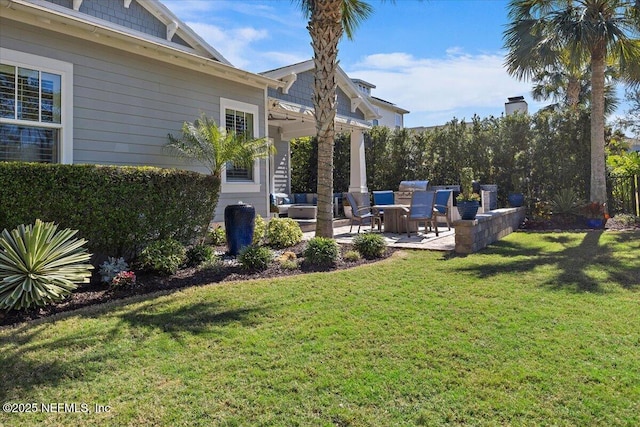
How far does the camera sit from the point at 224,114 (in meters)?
9.59

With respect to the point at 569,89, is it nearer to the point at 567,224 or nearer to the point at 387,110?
the point at 567,224

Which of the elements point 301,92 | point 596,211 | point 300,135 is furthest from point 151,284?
point 596,211

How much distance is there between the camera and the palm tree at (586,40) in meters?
11.2

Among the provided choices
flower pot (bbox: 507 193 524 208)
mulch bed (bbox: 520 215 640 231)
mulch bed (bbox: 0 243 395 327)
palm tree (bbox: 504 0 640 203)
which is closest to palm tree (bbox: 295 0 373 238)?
mulch bed (bbox: 0 243 395 327)

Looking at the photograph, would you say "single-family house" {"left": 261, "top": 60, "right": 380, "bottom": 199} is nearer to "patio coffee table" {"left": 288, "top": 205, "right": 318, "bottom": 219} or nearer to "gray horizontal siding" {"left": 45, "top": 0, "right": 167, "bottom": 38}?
"patio coffee table" {"left": 288, "top": 205, "right": 318, "bottom": 219}

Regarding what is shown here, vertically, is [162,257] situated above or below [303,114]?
below

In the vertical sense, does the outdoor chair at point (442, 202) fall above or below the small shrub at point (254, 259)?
above

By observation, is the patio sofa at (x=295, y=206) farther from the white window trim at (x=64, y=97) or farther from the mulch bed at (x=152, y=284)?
the white window trim at (x=64, y=97)

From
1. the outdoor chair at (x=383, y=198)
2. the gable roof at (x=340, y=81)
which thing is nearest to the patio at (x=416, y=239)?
the outdoor chair at (x=383, y=198)

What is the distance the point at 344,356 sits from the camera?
343cm

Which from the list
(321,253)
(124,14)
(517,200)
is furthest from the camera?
(517,200)

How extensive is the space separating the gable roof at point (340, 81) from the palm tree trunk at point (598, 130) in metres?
6.91

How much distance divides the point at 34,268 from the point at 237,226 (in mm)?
3598

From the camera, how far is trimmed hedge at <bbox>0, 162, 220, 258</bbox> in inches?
206
